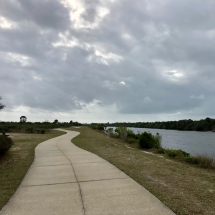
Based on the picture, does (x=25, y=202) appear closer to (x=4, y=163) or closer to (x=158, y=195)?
(x=158, y=195)

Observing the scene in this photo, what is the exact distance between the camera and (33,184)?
5141 mm

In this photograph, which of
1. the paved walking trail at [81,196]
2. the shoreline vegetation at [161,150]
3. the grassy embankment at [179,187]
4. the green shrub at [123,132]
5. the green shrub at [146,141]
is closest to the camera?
the paved walking trail at [81,196]

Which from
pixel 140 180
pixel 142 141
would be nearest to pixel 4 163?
pixel 140 180

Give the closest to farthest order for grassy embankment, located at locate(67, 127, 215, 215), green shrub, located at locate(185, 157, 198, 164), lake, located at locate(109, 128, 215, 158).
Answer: grassy embankment, located at locate(67, 127, 215, 215) < green shrub, located at locate(185, 157, 198, 164) < lake, located at locate(109, 128, 215, 158)

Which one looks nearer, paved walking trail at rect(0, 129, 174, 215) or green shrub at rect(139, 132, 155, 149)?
paved walking trail at rect(0, 129, 174, 215)

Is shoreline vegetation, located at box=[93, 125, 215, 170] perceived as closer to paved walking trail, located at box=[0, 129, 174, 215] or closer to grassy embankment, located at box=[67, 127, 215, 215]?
grassy embankment, located at box=[67, 127, 215, 215]

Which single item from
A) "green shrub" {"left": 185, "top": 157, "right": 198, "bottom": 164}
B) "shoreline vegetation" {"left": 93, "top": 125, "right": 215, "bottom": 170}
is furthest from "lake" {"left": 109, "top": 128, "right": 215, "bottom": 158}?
"green shrub" {"left": 185, "top": 157, "right": 198, "bottom": 164}

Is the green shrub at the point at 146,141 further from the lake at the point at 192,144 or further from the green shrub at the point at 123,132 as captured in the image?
the green shrub at the point at 123,132

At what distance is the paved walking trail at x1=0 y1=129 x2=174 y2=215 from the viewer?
11.8ft

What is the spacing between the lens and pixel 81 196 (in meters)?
4.24

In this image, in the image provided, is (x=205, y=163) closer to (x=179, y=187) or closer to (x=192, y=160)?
(x=192, y=160)

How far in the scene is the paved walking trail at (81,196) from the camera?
3588 mm

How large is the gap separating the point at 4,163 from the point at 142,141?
10.4 m

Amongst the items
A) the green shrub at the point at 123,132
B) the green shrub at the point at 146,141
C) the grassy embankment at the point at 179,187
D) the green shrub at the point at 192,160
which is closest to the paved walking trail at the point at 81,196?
the grassy embankment at the point at 179,187
